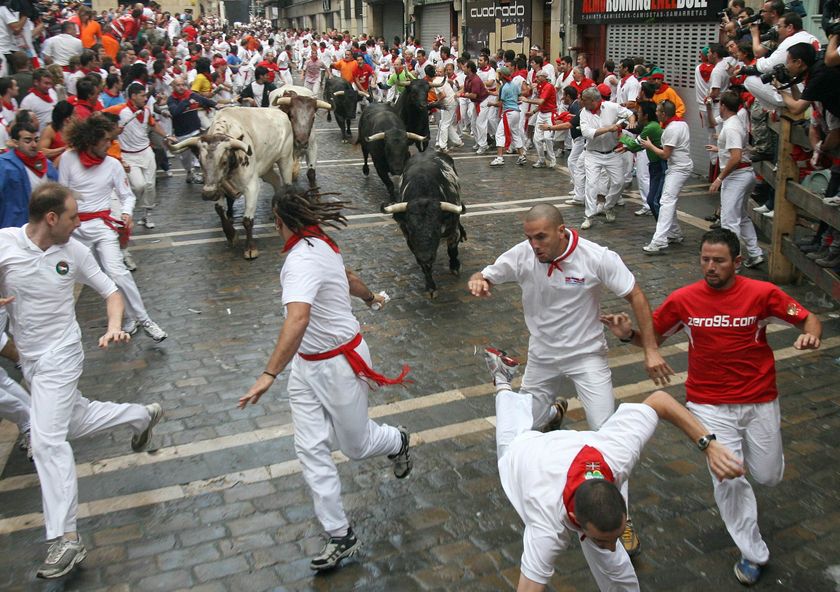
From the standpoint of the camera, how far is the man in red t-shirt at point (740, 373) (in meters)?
4.29

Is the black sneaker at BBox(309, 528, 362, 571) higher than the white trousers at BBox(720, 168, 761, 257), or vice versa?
the white trousers at BBox(720, 168, 761, 257)

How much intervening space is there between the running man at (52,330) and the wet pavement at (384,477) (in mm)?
539

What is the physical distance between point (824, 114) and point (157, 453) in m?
6.94

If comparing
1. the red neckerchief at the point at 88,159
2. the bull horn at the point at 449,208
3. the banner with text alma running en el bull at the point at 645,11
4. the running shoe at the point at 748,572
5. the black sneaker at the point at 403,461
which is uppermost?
the banner with text alma running en el bull at the point at 645,11

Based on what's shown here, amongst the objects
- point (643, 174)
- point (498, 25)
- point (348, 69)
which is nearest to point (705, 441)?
point (643, 174)

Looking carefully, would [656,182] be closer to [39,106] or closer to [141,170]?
[141,170]

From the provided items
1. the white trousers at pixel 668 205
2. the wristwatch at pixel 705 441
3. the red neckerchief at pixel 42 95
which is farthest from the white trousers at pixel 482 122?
the wristwatch at pixel 705 441

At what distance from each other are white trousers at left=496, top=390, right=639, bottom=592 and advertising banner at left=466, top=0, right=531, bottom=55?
72.6ft

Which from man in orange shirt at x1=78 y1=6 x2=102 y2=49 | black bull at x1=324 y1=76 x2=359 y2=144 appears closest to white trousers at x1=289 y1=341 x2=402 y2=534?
black bull at x1=324 y1=76 x2=359 y2=144

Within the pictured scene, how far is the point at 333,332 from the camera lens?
464 centimetres

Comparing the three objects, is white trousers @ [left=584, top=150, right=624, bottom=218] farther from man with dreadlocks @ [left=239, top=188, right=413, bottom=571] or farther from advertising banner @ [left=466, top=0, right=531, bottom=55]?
advertising banner @ [left=466, top=0, right=531, bottom=55]

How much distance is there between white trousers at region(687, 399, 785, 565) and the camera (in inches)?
168

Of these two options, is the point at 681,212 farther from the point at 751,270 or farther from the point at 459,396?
the point at 459,396

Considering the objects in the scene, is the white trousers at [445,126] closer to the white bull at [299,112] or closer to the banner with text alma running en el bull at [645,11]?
the banner with text alma running en el bull at [645,11]
